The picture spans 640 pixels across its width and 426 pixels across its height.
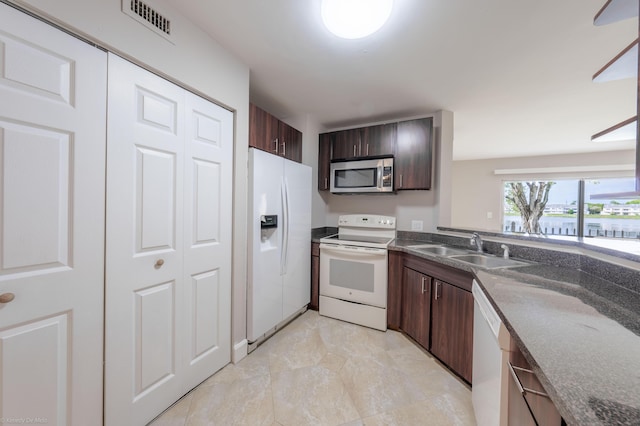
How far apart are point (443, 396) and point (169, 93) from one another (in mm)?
2566

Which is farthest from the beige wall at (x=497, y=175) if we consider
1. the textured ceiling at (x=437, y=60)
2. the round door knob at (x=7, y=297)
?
the round door knob at (x=7, y=297)

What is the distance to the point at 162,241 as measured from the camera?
1.36 m

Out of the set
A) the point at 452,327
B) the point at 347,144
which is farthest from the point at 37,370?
the point at 347,144

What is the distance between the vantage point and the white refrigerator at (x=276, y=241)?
1939mm

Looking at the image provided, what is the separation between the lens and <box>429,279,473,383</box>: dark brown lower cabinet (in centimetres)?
158

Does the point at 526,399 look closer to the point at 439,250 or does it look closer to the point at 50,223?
the point at 439,250

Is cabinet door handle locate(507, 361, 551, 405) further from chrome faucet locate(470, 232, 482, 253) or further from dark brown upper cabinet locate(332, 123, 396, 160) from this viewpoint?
dark brown upper cabinet locate(332, 123, 396, 160)

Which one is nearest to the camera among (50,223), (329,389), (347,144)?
(50,223)

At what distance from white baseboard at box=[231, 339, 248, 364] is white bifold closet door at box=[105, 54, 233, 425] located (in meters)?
0.09

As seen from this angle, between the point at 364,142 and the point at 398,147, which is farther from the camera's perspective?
the point at 364,142

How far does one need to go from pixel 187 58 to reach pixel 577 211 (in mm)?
6682

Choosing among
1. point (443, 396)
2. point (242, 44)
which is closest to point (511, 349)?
point (443, 396)

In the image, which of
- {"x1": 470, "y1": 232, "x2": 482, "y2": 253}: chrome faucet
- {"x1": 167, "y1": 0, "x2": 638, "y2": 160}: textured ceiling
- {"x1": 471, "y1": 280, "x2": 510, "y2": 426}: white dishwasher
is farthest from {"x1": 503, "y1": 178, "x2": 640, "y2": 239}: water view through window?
{"x1": 471, "y1": 280, "x2": 510, "y2": 426}: white dishwasher

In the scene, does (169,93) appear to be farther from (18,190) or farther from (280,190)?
(280,190)
